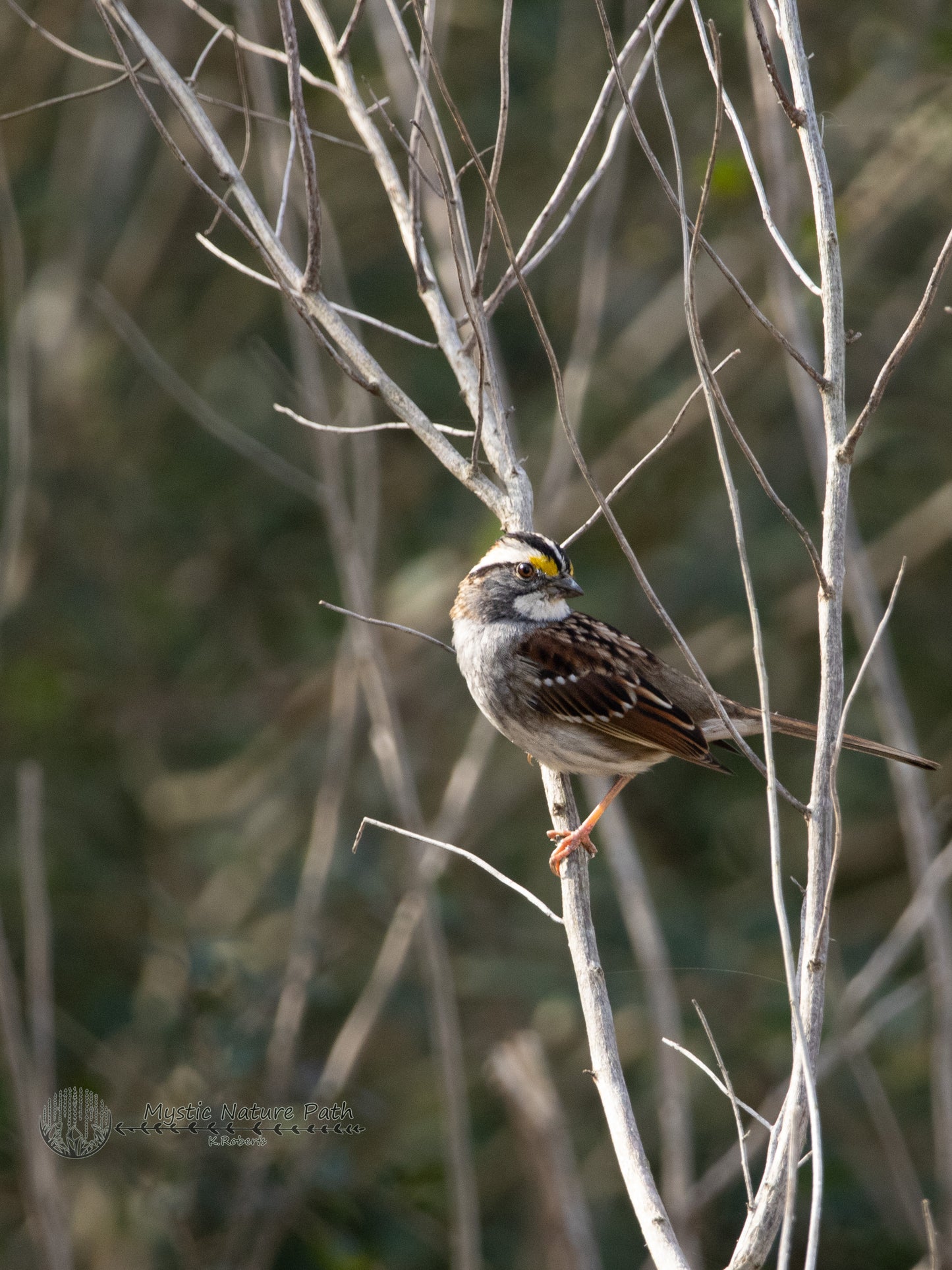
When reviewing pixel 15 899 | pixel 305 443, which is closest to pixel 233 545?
pixel 305 443

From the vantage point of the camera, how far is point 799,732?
4172 mm

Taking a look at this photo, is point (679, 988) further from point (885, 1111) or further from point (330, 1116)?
point (885, 1111)

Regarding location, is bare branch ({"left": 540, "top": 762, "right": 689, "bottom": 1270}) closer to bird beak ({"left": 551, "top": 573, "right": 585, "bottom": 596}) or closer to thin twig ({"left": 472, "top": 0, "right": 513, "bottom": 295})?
thin twig ({"left": 472, "top": 0, "right": 513, "bottom": 295})

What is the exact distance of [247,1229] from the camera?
17.6 ft

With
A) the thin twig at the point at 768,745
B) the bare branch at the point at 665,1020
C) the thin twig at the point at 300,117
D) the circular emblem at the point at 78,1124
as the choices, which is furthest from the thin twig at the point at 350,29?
the circular emblem at the point at 78,1124

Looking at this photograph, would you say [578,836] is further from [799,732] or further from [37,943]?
[37,943]

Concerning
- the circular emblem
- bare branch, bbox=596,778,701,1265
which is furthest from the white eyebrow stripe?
the circular emblem

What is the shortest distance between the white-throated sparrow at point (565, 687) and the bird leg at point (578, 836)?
0.02 m

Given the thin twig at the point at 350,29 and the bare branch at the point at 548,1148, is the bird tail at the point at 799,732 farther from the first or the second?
the thin twig at the point at 350,29

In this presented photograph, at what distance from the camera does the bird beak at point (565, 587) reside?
170 inches

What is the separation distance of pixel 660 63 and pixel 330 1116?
5.66 metres

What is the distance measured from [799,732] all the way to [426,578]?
3.06m

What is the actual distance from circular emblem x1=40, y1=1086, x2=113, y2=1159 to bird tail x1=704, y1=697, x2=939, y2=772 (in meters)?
2.98

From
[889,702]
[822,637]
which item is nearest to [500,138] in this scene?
[822,637]
